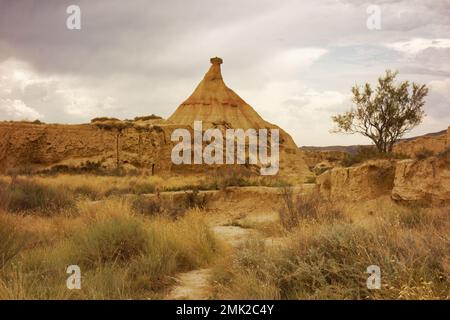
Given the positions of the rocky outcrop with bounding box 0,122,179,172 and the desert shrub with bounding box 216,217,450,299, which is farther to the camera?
the rocky outcrop with bounding box 0,122,179,172

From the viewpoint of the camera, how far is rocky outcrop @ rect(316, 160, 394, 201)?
10.3 m

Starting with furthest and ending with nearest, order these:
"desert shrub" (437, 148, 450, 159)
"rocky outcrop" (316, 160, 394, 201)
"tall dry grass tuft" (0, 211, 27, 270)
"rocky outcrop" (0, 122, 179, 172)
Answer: "rocky outcrop" (0, 122, 179, 172) → "rocky outcrop" (316, 160, 394, 201) → "desert shrub" (437, 148, 450, 159) → "tall dry grass tuft" (0, 211, 27, 270)

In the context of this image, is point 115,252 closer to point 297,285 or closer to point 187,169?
point 297,285

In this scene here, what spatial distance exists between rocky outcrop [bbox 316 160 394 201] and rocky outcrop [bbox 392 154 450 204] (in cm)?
86

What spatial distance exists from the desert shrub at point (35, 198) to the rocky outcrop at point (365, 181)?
22.9 feet

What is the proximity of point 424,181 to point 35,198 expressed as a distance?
9.02m

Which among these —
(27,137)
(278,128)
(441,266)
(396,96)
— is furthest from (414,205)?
(278,128)

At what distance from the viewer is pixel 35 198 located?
10.0 meters

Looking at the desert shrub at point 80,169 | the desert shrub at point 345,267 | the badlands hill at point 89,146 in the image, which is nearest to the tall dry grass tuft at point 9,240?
the desert shrub at point 345,267

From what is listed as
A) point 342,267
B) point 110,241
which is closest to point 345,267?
point 342,267

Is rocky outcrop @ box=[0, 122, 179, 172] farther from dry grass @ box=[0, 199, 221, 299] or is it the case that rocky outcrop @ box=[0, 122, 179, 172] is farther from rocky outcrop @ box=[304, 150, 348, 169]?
rocky outcrop @ box=[304, 150, 348, 169]

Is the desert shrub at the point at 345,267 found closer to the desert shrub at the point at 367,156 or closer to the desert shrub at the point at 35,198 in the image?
the desert shrub at the point at 35,198

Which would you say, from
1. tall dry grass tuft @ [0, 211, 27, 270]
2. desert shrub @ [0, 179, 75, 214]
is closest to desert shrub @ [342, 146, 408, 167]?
desert shrub @ [0, 179, 75, 214]

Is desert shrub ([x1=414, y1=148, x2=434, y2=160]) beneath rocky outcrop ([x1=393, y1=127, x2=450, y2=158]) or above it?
beneath
